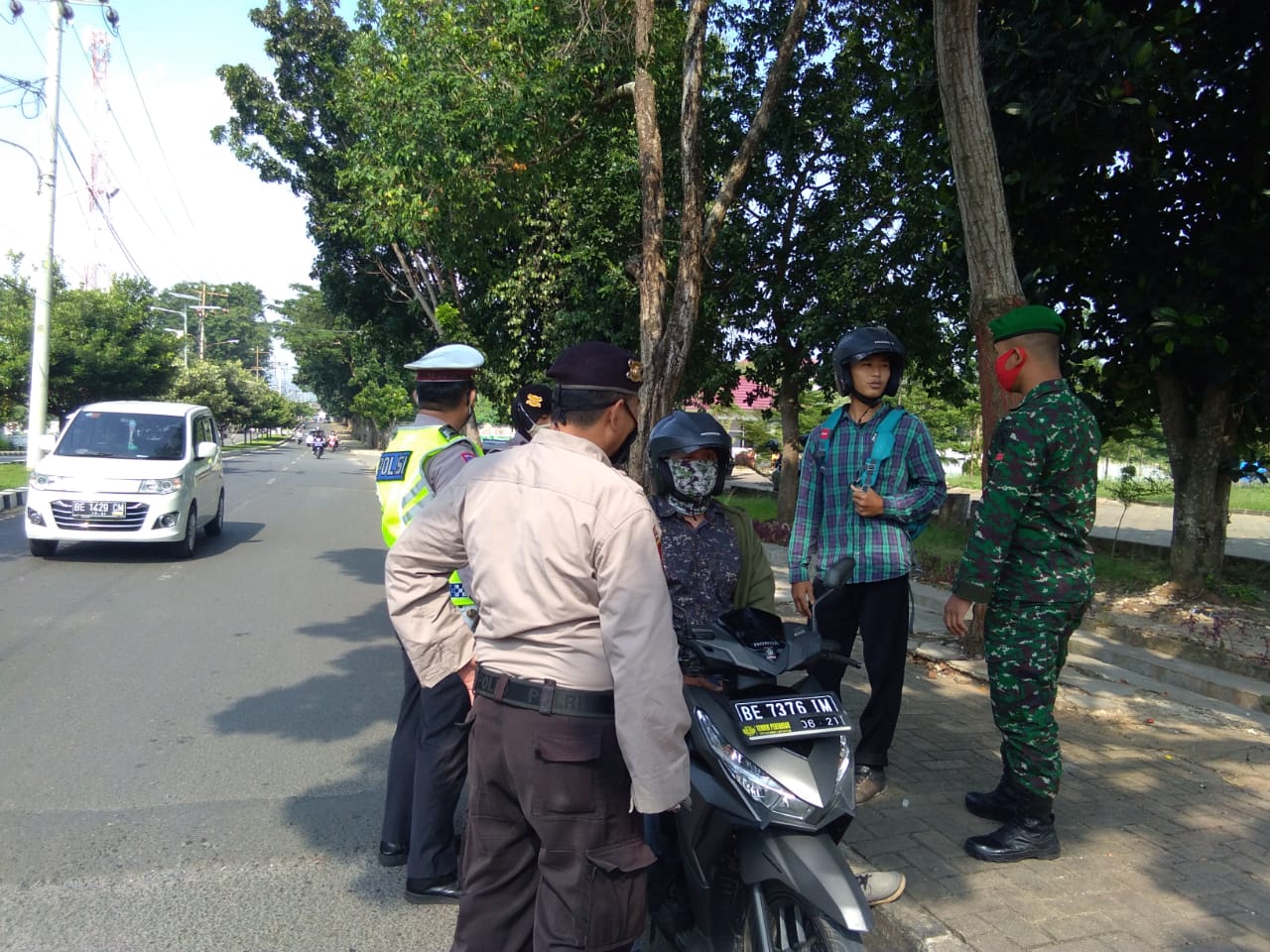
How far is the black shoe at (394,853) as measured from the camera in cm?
351

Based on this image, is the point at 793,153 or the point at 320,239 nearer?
the point at 793,153

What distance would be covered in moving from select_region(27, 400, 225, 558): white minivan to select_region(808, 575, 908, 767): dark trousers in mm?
8799

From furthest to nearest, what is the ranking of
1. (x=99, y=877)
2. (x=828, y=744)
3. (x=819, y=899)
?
(x=99, y=877)
(x=828, y=744)
(x=819, y=899)

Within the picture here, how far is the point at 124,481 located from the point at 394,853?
8167 millimetres

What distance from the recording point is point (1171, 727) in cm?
535

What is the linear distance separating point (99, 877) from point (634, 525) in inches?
106

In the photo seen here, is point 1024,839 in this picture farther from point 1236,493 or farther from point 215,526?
point 1236,493

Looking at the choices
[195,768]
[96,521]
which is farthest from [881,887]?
[96,521]

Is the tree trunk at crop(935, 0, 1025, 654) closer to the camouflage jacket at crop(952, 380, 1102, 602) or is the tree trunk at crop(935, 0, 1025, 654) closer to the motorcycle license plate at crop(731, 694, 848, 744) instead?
the camouflage jacket at crop(952, 380, 1102, 602)

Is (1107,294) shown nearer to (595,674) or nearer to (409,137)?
(409,137)

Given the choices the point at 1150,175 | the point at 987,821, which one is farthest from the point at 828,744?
the point at 1150,175

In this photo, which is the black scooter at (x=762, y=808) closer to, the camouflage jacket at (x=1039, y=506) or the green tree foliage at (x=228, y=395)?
the camouflage jacket at (x=1039, y=506)

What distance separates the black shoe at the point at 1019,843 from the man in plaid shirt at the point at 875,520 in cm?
57

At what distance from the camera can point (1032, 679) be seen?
3.31 m
